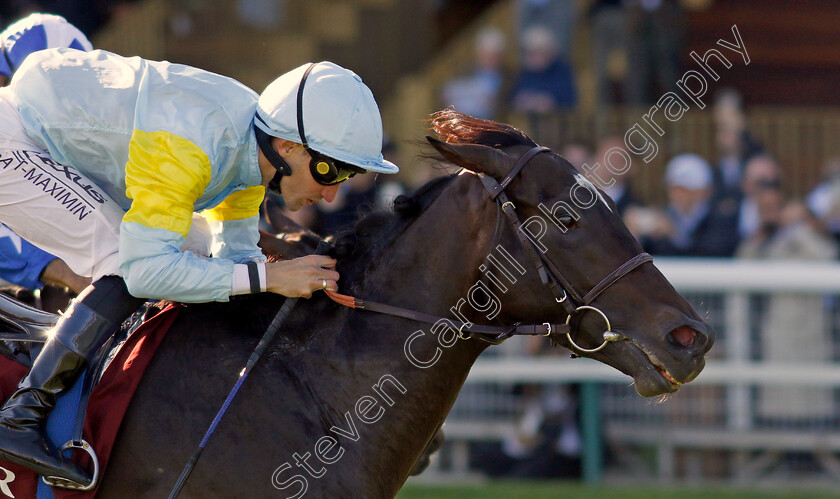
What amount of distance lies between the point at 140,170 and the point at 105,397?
72cm

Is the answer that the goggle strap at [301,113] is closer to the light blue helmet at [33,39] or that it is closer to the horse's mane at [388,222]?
the horse's mane at [388,222]

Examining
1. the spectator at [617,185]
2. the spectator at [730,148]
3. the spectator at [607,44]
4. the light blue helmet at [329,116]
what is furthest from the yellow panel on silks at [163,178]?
the spectator at [607,44]

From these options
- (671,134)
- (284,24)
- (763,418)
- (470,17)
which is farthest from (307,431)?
(470,17)

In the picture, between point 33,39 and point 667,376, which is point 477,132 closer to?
point 667,376

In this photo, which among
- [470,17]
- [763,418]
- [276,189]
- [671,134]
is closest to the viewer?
[276,189]

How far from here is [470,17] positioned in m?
13.0

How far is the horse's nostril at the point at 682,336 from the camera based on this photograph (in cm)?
312

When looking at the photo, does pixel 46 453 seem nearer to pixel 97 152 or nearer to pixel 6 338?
pixel 6 338

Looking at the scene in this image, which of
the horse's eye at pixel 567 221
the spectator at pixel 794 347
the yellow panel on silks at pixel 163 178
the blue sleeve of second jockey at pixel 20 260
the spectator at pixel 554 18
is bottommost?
the blue sleeve of second jockey at pixel 20 260

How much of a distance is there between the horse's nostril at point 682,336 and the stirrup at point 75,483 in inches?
69.5

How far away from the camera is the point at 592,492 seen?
276 inches

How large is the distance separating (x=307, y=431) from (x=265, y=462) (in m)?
0.16

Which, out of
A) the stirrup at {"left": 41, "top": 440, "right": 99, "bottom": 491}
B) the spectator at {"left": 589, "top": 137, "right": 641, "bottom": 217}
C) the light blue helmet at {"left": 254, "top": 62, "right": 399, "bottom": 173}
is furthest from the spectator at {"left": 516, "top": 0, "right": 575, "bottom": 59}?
the stirrup at {"left": 41, "top": 440, "right": 99, "bottom": 491}

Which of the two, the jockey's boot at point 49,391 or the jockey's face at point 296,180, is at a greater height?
the jockey's face at point 296,180
